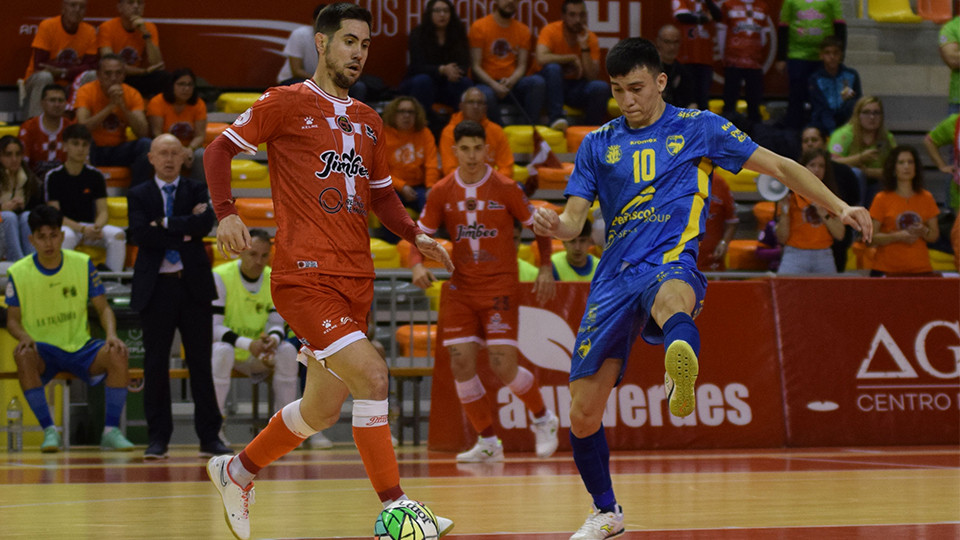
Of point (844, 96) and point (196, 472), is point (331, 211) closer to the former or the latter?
point (196, 472)

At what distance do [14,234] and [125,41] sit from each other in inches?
147

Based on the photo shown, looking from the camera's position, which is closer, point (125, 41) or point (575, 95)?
point (125, 41)

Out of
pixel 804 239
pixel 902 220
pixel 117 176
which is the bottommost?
pixel 804 239

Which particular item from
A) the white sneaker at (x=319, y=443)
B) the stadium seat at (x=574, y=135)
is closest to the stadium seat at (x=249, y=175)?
the stadium seat at (x=574, y=135)

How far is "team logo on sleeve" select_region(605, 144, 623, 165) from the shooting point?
5.85 metres

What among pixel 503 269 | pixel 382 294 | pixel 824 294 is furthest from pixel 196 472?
pixel 824 294

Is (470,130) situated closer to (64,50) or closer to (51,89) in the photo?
(51,89)

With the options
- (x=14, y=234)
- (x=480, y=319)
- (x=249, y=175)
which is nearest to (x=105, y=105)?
(x=249, y=175)

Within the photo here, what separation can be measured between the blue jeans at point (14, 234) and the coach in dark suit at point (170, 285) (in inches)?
118

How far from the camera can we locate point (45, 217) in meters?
11.3

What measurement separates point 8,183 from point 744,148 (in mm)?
9371

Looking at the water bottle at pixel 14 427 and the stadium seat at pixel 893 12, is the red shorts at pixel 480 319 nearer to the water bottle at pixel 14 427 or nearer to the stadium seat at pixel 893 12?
the water bottle at pixel 14 427

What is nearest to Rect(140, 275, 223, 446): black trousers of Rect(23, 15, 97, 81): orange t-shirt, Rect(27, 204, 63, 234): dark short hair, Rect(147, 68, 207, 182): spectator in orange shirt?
Rect(27, 204, 63, 234): dark short hair

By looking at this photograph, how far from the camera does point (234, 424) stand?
12672 mm
